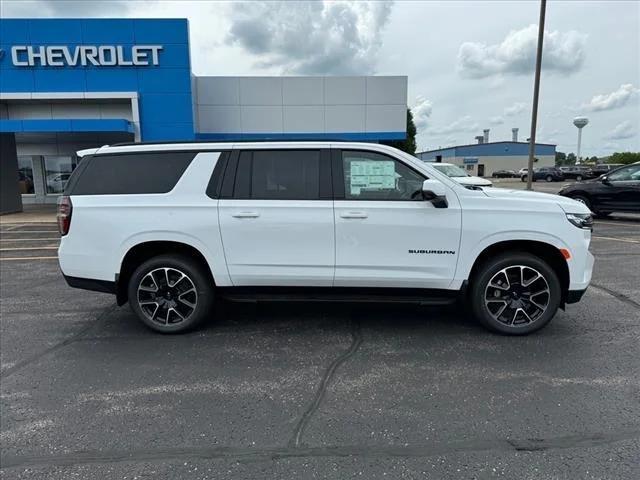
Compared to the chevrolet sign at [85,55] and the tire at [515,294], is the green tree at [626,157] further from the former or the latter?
the tire at [515,294]

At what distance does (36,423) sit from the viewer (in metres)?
3.10

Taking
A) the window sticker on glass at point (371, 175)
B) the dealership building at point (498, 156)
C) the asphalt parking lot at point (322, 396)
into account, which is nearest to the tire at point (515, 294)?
the asphalt parking lot at point (322, 396)

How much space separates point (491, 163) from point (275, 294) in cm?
9923

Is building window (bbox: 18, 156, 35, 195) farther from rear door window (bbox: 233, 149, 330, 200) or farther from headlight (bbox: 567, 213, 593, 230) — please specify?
headlight (bbox: 567, 213, 593, 230)

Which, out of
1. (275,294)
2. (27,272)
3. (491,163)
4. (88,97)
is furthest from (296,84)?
(491,163)

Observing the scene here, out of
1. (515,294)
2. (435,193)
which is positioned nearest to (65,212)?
(435,193)

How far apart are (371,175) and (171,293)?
2362mm

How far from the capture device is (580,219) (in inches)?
166

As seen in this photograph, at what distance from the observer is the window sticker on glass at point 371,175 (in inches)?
173

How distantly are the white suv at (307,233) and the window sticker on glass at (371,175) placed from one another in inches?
0.4

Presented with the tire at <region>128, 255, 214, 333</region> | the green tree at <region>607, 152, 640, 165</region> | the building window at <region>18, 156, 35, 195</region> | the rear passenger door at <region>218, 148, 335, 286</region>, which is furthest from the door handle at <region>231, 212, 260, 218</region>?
the green tree at <region>607, 152, 640, 165</region>

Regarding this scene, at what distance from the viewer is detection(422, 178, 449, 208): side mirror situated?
4070 millimetres

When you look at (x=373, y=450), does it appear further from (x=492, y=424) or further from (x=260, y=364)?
(x=260, y=364)

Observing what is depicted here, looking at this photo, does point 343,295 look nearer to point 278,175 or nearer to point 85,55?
point 278,175
